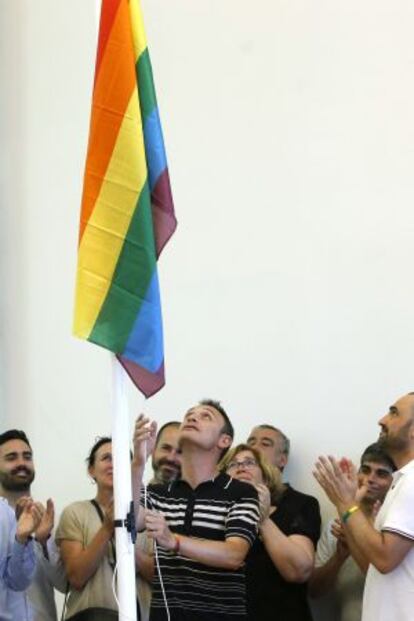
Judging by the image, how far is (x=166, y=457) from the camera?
15.6 ft

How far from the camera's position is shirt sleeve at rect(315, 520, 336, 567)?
4.54 m


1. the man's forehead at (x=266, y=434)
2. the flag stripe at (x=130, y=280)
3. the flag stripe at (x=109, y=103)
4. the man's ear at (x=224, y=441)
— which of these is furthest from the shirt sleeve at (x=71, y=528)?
the flag stripe at (x=109, y=103)

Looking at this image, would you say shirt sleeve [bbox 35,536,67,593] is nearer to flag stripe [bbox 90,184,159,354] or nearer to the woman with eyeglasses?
the woman with eyeglasses

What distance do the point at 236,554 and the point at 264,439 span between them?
5.33 feet

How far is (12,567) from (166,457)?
1.04 m

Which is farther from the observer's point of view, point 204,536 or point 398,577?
point 204,536

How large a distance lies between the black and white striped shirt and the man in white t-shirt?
28 cm

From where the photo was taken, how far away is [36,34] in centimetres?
664

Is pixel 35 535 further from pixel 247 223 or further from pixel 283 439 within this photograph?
pixel 247 223

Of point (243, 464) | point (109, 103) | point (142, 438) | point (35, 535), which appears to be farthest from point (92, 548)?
point (109, 103)

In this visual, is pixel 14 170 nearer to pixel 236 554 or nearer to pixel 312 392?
pixel 312 392

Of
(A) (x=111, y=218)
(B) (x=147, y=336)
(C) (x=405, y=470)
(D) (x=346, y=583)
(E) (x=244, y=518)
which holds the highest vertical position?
(A) (x=111, y=218)

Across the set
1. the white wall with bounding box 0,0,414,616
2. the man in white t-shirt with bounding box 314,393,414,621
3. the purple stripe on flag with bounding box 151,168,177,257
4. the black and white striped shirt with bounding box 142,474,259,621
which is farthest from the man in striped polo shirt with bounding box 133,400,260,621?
the white wall with bounding box 0,0,414,616

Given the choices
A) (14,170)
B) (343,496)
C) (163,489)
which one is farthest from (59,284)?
(343,496)
